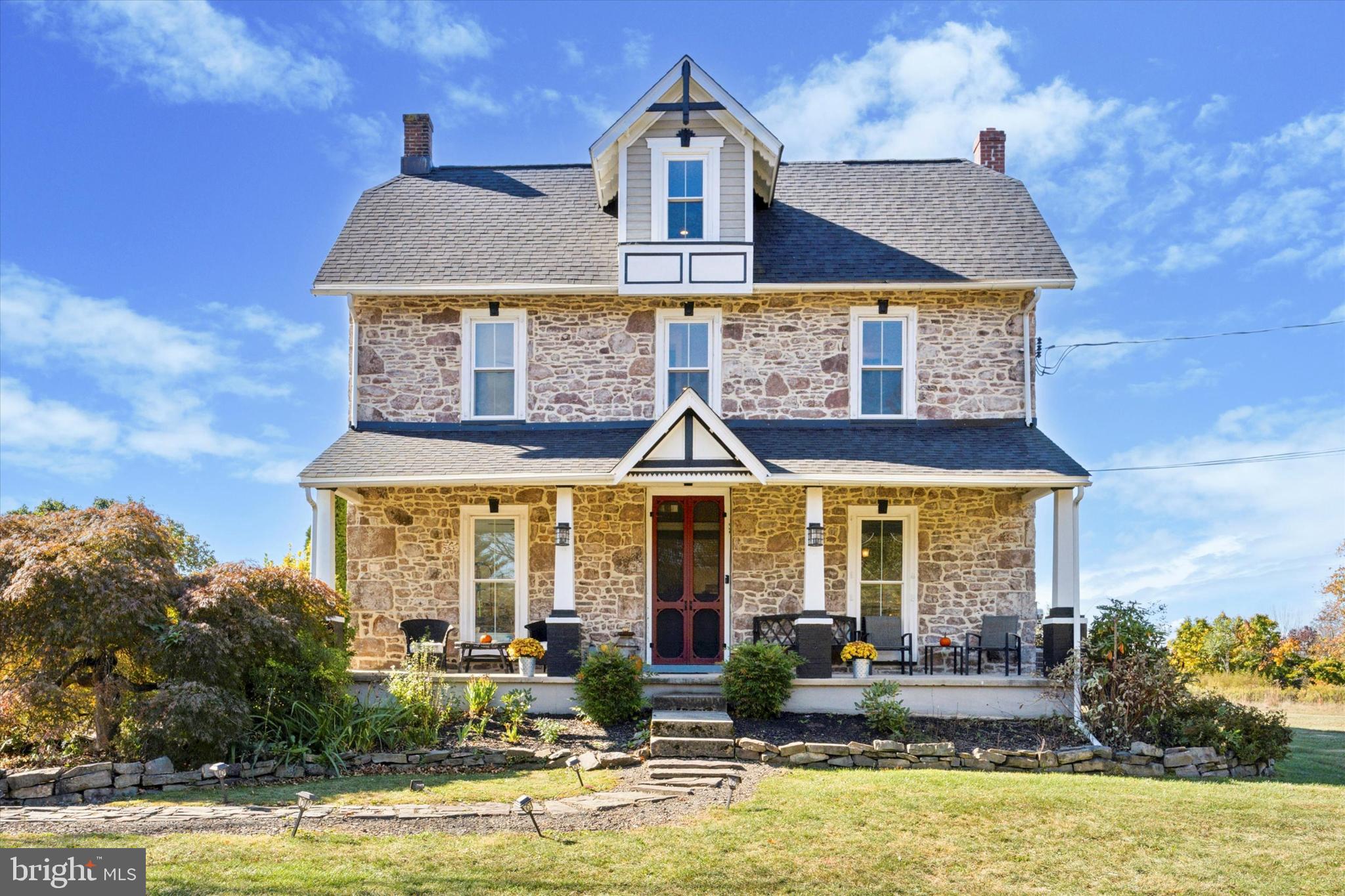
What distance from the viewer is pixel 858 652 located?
45.9ft

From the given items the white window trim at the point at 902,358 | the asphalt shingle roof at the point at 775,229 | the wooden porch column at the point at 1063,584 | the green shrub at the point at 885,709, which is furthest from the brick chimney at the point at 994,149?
the green shrub at the point at 885,709

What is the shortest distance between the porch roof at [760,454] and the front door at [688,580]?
1.31m

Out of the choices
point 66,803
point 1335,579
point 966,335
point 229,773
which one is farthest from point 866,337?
point 1335,579

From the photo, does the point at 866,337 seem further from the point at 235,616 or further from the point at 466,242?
the point at 235,616

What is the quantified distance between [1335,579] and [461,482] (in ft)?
62.3

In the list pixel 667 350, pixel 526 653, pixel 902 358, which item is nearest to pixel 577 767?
pixel 526 653

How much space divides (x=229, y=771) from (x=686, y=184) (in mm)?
10309

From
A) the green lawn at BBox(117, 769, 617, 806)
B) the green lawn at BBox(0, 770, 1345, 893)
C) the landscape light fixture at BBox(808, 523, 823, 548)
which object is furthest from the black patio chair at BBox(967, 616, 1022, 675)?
the green lawn at BBox(117, 769, 617, 806)

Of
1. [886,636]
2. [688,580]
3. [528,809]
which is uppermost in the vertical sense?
[688,580]

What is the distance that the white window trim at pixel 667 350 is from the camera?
16.2 meters

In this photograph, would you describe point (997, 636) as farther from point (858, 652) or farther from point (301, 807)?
point (301, 807)

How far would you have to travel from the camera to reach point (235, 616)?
11469 mm

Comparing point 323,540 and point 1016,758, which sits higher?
point 323,540

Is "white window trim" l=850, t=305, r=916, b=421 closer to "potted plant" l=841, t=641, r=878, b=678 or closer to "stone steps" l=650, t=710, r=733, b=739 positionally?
"potted plant" l=841, t=641, r=878, b=678
